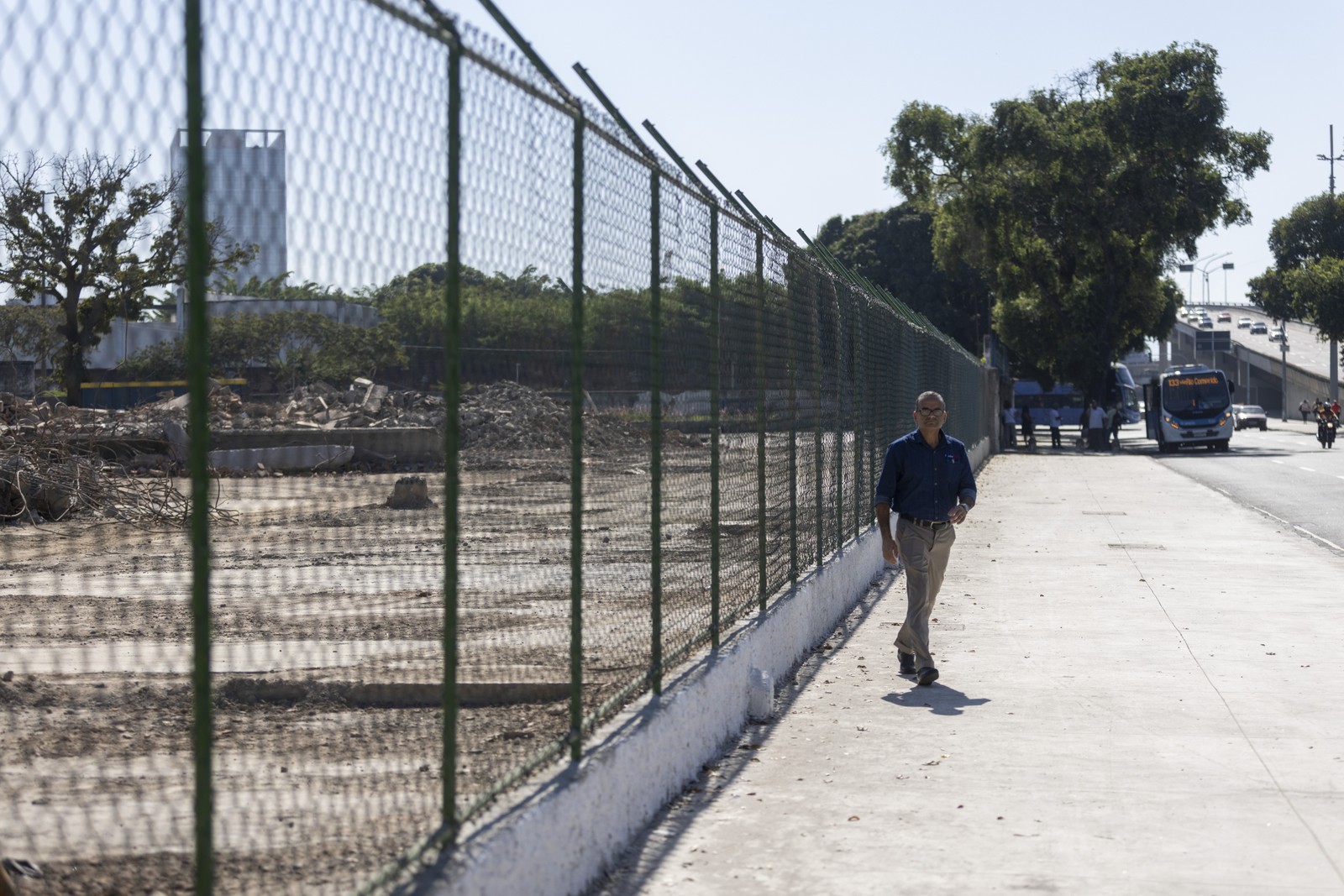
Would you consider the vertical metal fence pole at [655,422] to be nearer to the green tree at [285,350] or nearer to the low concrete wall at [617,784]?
the low concrete wall at [617,784]

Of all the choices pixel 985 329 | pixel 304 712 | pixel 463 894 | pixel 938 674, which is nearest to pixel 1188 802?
pixel 938 674

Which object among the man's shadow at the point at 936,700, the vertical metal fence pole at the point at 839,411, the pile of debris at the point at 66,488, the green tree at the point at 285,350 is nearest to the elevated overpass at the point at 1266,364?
the pile of debris at the point at 66,488

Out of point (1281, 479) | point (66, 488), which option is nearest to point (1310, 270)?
point (1281, 479)

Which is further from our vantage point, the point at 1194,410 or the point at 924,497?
the point at 1194,410

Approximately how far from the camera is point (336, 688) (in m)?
7.38

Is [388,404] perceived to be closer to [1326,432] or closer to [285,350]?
[285,350]

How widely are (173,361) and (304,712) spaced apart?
458cm

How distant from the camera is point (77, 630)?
387 inches

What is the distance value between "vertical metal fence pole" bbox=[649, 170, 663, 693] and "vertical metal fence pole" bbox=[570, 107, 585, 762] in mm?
976

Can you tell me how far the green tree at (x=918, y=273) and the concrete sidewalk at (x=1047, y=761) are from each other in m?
62.4

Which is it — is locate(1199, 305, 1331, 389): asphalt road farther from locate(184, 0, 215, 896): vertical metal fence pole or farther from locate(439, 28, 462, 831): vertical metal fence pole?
locate(184, 0, 215, 896): vertical metal fence pole

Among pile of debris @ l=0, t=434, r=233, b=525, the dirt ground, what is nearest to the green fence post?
the dirt ground

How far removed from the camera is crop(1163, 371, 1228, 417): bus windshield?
45406mm

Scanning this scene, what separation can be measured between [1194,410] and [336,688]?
42.0 meters
